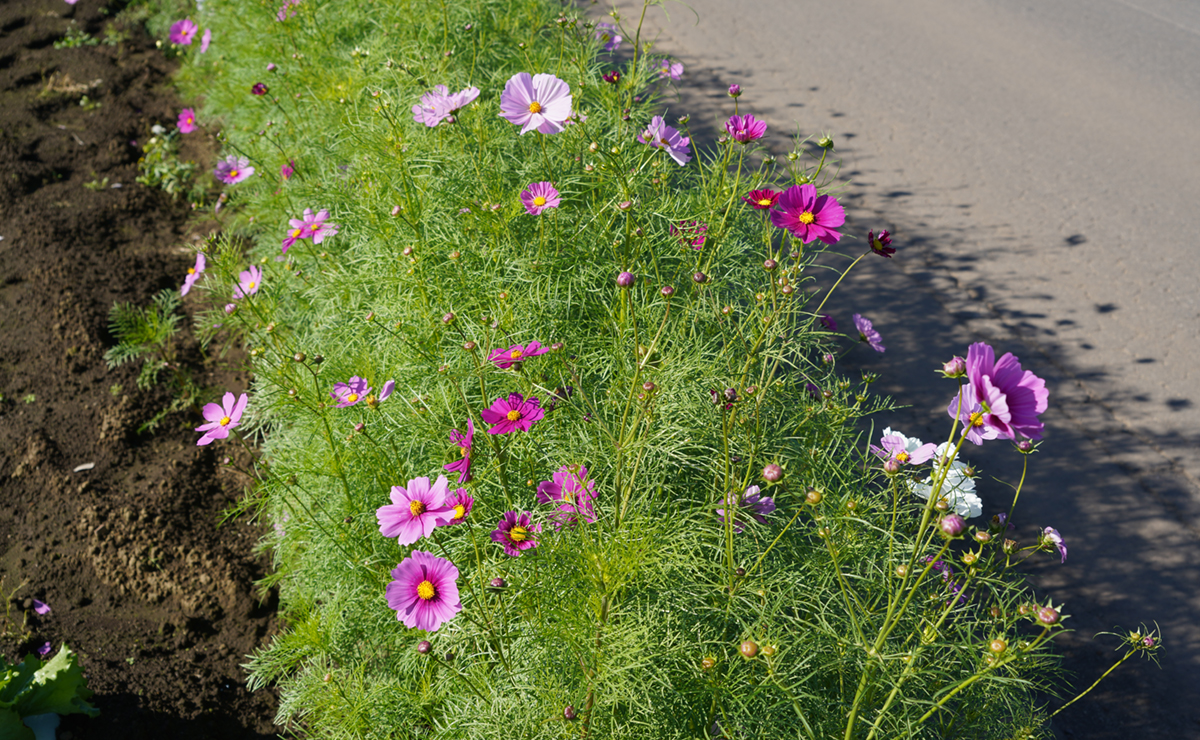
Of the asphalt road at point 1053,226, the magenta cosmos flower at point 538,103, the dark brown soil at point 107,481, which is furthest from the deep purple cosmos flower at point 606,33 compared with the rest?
the dark brown soil at point 107,481

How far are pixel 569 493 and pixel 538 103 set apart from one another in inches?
42.8

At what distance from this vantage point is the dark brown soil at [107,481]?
1864mm

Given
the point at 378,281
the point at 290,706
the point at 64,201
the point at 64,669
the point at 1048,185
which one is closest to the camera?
the point at 64,669

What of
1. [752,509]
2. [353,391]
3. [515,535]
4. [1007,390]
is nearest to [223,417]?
[353,391]

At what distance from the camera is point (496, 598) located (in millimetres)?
1533

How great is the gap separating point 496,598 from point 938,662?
36.3 inches

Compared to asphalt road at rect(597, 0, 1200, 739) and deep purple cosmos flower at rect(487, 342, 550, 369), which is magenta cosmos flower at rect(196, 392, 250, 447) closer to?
deep purple cosmos flower at rect(487, 342, 550, 369)

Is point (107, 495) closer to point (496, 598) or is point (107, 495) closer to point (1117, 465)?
point (496, 598)

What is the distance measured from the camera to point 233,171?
2766mm

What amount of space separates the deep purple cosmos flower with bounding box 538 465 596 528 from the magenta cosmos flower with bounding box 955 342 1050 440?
0.69 meters

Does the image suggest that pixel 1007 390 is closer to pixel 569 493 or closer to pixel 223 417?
pixel 569 493

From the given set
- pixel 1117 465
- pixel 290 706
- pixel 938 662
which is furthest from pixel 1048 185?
pixel 290 706

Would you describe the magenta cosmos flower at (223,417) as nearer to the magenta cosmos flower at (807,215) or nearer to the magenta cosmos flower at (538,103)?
the magenta cosmos flower at (538,103)

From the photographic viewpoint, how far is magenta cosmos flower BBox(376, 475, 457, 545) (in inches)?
51.6
